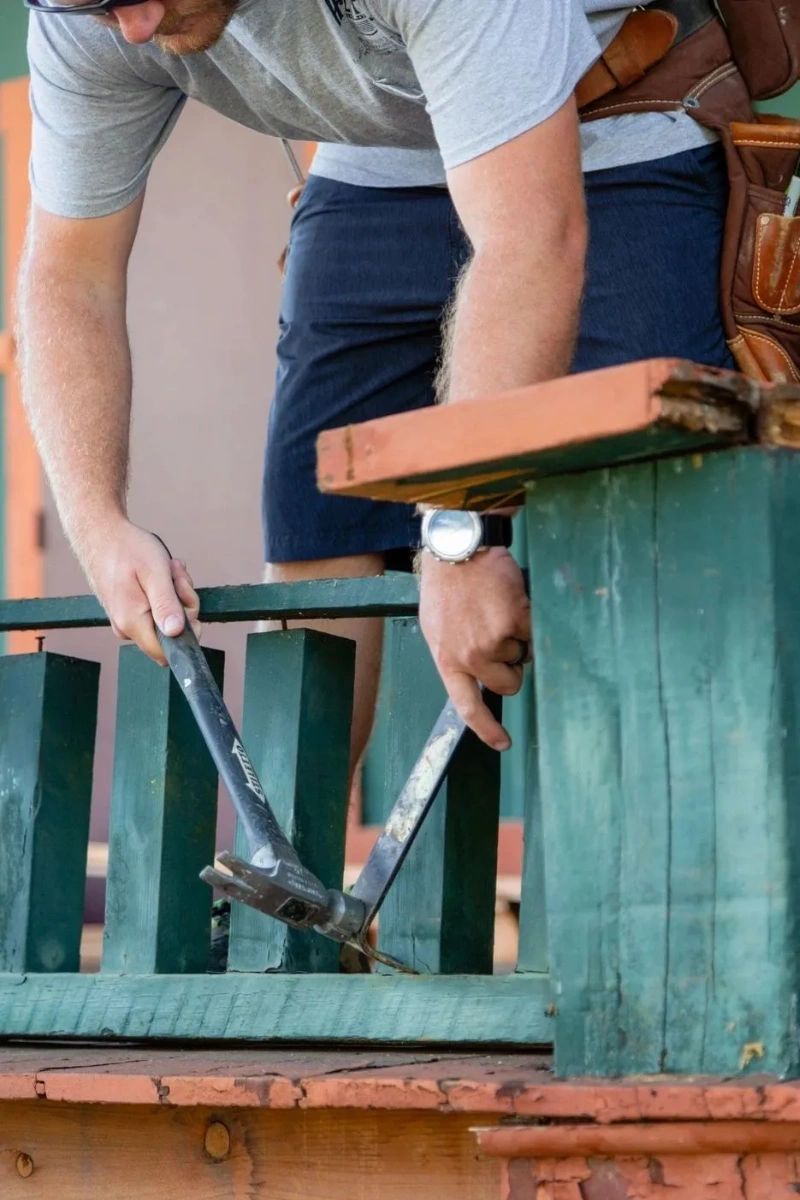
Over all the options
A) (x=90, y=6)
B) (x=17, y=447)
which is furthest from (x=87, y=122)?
(x=17, y=447)

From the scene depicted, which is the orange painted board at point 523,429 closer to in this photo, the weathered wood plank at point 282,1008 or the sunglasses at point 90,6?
the weathered wood plank at point 282,1008

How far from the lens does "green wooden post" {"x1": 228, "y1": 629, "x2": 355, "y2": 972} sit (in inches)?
82.6

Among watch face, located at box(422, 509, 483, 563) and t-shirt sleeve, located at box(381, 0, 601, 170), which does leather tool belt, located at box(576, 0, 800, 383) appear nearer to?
t-shirt sleeve, located at box(381, 0, 601, 170)

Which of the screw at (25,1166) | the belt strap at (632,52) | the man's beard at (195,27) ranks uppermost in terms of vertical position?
the belt strap at (632,52)

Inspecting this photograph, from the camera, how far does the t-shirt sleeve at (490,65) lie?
6.13 feet

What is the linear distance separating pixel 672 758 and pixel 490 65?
834 mm

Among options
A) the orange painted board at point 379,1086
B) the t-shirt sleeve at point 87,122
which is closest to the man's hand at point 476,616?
the orange painted board at point 379,1086

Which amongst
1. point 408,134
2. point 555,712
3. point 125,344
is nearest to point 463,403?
point 555,712

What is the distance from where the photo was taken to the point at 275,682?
2.14 metres

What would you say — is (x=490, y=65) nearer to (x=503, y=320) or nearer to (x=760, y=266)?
(x=503, y=320)

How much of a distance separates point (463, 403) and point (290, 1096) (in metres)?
0.64

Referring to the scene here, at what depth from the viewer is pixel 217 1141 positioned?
1.77 m

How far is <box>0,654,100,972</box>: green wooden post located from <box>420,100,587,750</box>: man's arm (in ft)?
2.20

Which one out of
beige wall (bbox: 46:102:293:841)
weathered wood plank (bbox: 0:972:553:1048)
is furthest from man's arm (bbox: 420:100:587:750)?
beige wall (bbox: 46:102:293:841)
